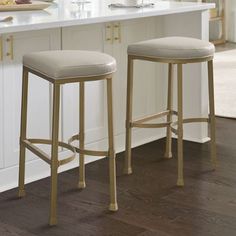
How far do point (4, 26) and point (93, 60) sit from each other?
44cm

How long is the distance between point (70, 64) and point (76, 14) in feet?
2.36

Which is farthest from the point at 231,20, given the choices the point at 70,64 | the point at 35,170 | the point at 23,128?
the point at 70,64

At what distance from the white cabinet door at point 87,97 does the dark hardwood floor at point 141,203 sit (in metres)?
0.22

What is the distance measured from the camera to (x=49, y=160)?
3.04m

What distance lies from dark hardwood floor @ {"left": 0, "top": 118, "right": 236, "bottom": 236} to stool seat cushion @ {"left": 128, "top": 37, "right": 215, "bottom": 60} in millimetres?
676

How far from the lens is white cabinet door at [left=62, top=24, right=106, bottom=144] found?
3.74m

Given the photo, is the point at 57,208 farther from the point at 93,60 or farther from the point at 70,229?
the point at 93,60

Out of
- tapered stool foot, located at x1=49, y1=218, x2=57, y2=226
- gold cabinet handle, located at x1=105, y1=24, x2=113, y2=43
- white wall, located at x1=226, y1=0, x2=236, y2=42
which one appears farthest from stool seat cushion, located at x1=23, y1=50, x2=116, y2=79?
white wall, located at x1=226, y1=0, x2=236, y2=42

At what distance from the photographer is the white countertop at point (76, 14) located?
125 inches

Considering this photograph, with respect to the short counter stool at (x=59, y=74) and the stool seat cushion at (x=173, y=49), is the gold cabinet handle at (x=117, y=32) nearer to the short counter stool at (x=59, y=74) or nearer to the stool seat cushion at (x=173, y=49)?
the stool seat cushion at (x=173, y=49)

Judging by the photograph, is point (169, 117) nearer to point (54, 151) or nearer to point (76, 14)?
point (76, 14)

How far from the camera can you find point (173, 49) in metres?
3.48

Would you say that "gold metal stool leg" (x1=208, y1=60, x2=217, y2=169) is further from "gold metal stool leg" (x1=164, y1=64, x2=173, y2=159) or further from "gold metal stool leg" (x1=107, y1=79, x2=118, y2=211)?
"gold metal stool leg" (x1=107, y1=79, x2=118, y2=211)

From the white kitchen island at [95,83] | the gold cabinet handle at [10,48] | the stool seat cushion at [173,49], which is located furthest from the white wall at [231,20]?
the gold cabinet handle at [10,48]
